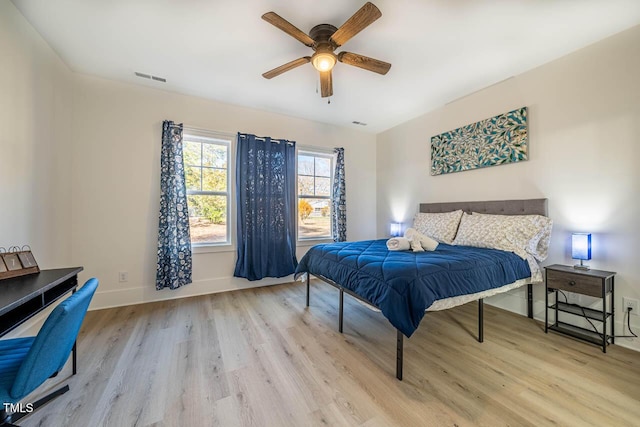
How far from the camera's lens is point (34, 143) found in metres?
2.21

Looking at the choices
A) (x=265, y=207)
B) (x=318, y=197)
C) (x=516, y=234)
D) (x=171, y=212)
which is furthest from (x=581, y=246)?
(x=171, y=212)

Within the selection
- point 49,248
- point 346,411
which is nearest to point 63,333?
point 346,411

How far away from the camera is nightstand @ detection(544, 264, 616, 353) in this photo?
2.04 m

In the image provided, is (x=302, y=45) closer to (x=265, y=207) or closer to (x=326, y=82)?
(x=326, y=82)

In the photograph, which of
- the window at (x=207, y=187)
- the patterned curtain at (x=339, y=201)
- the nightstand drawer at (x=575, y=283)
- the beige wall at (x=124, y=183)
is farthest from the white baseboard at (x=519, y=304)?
the window at (x=207, y=187)

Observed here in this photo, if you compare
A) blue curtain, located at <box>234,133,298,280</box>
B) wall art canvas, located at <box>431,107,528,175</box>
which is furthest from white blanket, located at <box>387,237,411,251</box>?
blue curtain, located at <box>234,133,298,280</box>

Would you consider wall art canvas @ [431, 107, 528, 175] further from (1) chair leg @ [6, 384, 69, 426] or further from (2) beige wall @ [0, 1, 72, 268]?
(2) beige wall @ [0, 1, 72, 268]

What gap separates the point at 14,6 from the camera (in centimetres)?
191

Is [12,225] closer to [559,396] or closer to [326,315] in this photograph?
[326,315]

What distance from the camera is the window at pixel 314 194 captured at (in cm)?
429

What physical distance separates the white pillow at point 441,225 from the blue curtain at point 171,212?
3.35 m

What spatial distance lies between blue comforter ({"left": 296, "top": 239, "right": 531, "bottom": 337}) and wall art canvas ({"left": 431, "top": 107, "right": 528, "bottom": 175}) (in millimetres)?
1270

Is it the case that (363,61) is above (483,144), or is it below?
above

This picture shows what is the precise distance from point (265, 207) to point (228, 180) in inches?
26.6
